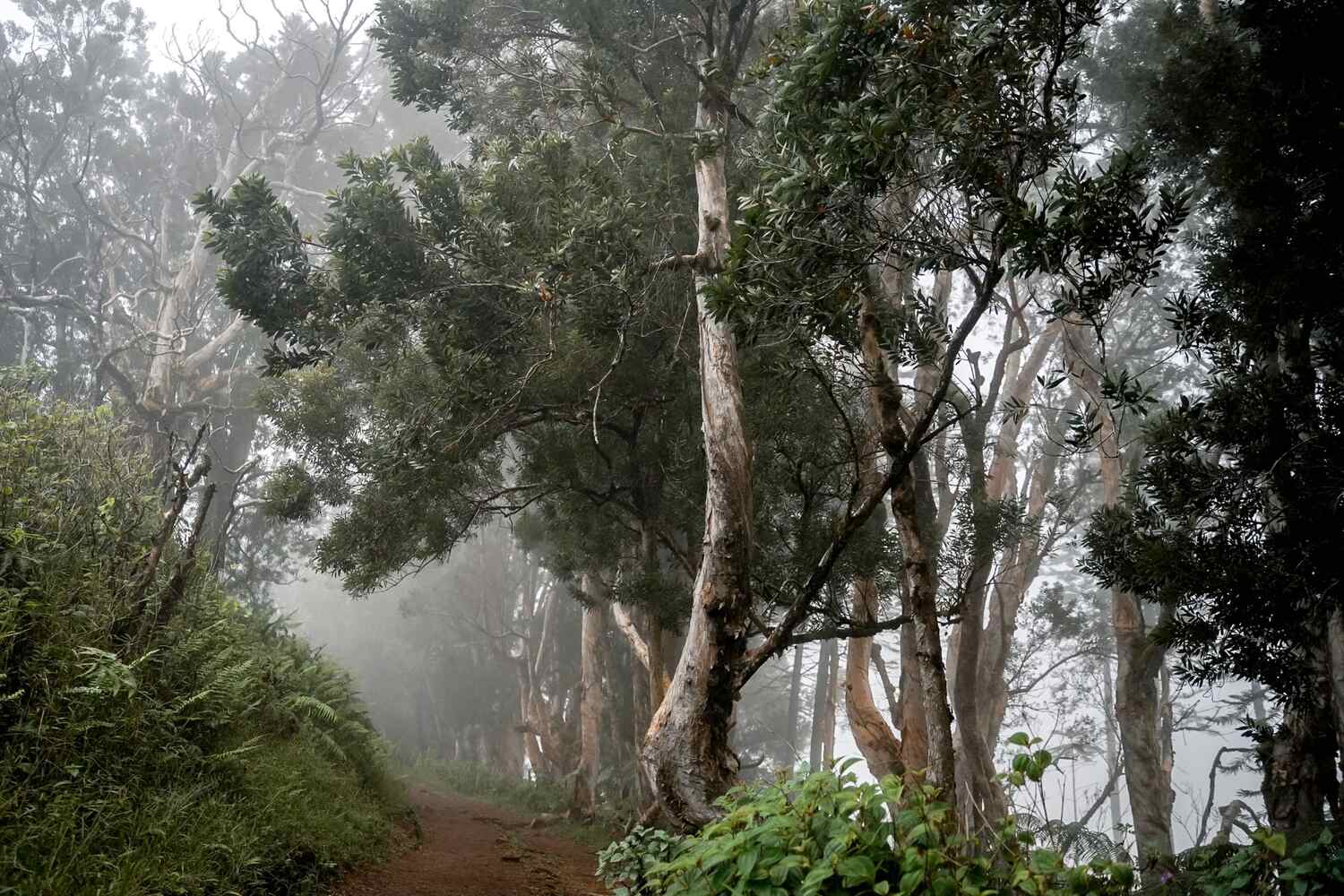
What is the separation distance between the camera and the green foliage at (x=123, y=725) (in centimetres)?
460

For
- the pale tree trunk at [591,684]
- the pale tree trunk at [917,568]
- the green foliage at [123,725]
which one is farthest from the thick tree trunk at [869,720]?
the green foliage at [123,725]

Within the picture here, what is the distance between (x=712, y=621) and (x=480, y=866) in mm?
3983

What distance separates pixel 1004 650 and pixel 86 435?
13.4m

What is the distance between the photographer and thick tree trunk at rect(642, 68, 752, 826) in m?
A: 6.31

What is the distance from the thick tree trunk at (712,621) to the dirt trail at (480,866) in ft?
7.53

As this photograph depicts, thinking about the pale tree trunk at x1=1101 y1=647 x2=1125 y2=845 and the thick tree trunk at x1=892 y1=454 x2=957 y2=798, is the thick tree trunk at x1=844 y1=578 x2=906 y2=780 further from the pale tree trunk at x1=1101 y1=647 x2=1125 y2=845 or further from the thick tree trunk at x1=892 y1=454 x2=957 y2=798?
the pale tree trunk at x1=1101 y1=647 x2=1125 y2=845

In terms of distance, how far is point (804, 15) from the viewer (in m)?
5.89

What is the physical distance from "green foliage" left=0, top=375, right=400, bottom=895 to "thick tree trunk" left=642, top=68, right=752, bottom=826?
Result: 2644 mm

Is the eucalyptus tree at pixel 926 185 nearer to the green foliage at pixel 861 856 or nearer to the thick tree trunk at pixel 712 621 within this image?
the thick tree trunk at pixel 712 621

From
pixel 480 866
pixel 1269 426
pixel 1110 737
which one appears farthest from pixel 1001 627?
pixel 1110 737

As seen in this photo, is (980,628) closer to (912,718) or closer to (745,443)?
(912,718)

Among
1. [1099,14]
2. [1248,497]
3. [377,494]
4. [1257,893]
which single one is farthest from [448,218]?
[1257,893]

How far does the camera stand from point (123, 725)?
5.32m

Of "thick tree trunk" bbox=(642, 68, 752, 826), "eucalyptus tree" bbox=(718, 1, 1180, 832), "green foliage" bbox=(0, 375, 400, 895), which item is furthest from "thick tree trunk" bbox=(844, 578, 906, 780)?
"green foliage" bbox=(0, 375, 400, 895)
